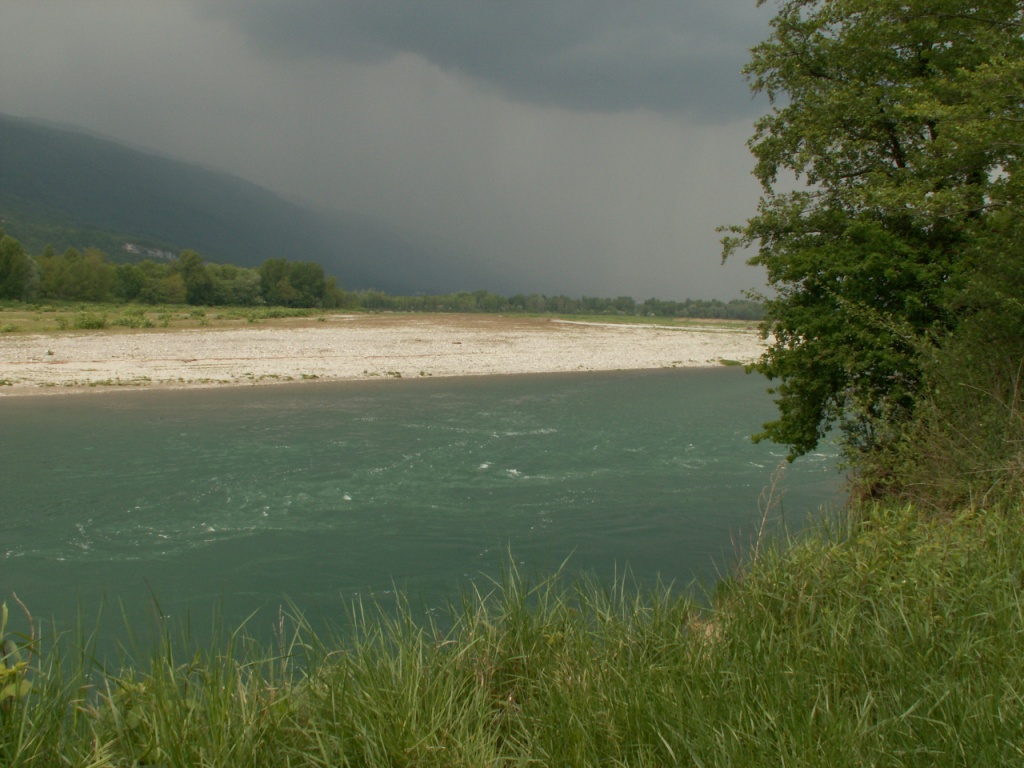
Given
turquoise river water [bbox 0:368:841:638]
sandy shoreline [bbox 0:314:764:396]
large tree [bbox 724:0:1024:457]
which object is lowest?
turquoise river water [bbox 0:368:841:638]

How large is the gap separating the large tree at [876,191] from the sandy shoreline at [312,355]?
27.0m

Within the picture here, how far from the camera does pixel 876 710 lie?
4012 millimetres

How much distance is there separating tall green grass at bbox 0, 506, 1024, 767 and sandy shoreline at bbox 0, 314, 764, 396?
30.5m

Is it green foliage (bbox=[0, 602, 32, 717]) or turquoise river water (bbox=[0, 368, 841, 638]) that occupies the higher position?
green foliage (bbox=[0, 602, 32, 717])

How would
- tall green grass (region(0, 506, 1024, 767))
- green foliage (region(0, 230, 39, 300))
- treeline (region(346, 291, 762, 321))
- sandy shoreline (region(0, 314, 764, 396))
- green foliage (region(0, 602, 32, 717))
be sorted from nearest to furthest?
green foliage (region(0, 602, 32, 717)) → tall green grass (region(0, 506, 1024, 767)) → sandy shoreline (region(0, 314, 764, 396)) → green foliage (region(0, 230, 39, 300)) → treeline (region(346, 291, 762, 321))

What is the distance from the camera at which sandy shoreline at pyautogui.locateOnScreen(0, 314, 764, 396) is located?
33.9 m

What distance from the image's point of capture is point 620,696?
174 inches

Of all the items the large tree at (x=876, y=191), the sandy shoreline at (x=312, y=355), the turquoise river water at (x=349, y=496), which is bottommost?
the turquoise river water at (x=349, y=496)

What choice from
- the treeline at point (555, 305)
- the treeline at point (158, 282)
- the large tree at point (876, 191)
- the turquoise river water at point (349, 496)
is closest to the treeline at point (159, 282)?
the treeline at point (158, 282)

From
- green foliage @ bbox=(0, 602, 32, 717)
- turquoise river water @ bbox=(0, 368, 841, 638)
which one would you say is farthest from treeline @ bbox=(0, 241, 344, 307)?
green foliage @ bbox=(0, 602, 32, 717)

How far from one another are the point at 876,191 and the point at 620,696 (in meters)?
9.35

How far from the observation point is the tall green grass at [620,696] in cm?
380

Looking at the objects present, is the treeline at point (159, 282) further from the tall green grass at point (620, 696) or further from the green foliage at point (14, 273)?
the tall green grass at point (620, 696)

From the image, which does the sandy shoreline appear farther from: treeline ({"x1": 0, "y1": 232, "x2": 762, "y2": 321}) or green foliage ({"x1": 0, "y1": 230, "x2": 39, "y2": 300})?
green foliage ({"x1": 0, "y1": 230, "x2": 39, "y2": 300})
